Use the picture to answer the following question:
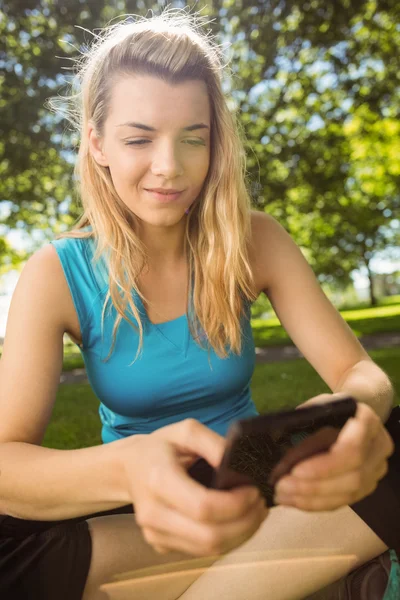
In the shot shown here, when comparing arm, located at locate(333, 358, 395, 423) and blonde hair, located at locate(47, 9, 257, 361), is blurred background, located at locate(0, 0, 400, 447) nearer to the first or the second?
blonde hair, located at locate(47, 9, 257, 361)

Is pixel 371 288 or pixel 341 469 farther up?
pixel 341 469

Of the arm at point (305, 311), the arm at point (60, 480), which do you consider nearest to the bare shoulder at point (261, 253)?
the arm at point (305, 311)

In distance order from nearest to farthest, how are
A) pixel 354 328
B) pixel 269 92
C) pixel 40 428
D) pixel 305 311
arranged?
1. pixel 40 428
2. pixel 305 311
3. pixel 354 328
4. pixel 269 92

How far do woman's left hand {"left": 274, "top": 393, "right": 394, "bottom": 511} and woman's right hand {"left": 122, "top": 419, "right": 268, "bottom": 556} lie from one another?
49mm

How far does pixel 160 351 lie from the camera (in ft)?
4.63

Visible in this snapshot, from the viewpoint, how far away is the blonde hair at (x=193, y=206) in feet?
4.43

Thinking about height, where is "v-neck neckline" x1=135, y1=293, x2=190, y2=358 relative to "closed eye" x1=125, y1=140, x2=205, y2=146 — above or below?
below

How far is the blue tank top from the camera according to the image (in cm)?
140

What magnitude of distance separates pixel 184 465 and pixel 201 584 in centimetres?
33

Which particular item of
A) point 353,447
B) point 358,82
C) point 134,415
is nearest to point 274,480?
point 353,447

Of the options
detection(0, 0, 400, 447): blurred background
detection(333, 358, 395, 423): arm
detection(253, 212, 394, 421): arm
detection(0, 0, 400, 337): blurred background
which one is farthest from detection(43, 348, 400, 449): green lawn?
detection(0, 0, 400, 337): blurred background

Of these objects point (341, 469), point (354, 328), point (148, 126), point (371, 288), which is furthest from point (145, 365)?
point (371, 288)

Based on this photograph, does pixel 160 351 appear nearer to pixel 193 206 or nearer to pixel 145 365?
pixel 145 365

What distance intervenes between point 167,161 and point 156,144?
0.12 feet
